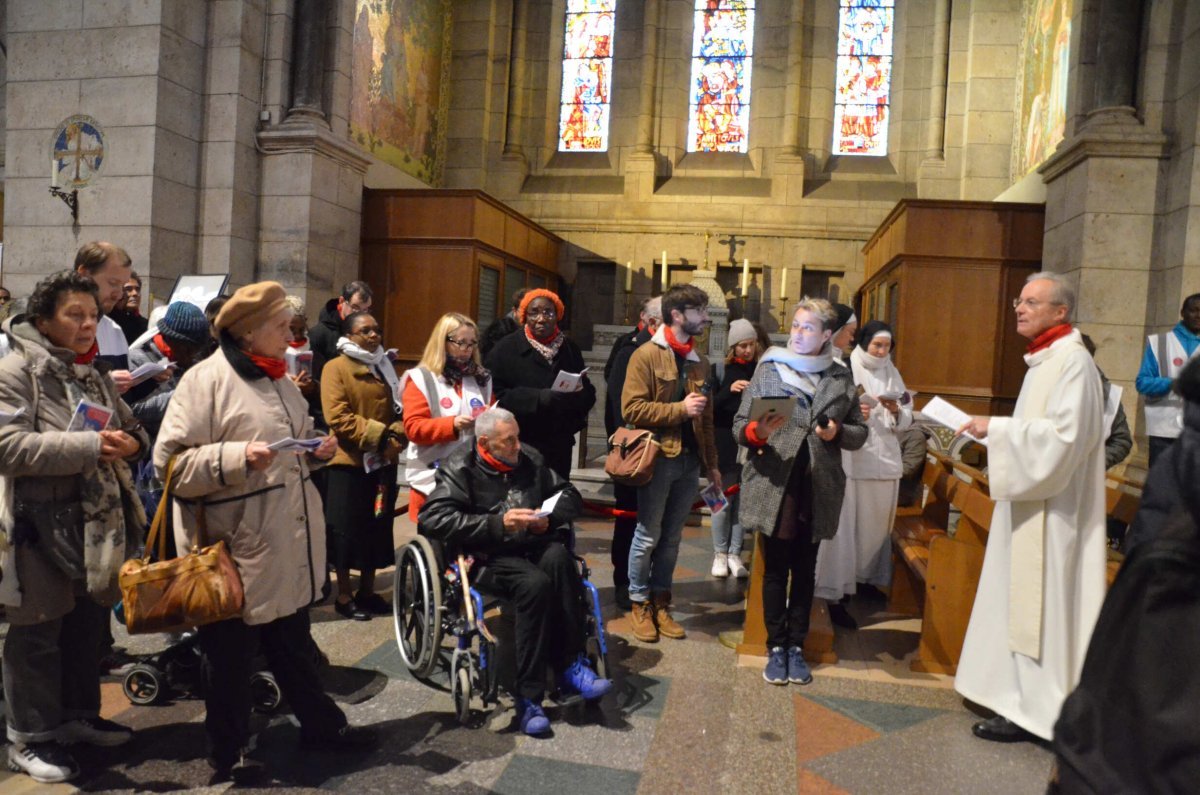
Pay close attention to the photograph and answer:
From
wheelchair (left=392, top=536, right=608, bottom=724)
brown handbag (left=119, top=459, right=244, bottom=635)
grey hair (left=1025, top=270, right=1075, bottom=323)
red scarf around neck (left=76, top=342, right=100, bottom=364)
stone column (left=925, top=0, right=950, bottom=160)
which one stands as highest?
stone column (left=925, top=0, right=950, bottom=160)

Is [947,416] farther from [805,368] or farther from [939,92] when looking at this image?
[939,92]

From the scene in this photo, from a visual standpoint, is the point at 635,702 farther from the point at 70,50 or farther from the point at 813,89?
the point at 813,89

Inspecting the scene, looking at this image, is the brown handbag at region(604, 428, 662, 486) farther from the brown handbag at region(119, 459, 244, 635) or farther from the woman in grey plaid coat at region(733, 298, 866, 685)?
the brown handbag at region(119, 459, 244, 635)

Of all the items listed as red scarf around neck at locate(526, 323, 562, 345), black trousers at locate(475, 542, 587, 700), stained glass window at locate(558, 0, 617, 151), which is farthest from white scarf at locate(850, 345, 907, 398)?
stained glass window at locate(558, 0, 617, 151)

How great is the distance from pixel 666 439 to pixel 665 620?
37.8 inches

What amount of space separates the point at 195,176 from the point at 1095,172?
8444mm

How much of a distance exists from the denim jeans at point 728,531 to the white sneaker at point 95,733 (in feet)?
11.9

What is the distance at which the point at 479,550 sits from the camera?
11.6 feet

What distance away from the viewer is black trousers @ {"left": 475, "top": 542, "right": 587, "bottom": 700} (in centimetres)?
330

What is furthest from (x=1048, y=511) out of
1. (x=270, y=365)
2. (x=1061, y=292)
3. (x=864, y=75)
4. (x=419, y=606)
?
(x=864, y=75)

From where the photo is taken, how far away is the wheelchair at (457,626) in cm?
329

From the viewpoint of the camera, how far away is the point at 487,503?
3.59m

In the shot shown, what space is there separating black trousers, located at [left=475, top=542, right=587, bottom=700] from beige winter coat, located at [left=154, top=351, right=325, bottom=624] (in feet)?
2.82

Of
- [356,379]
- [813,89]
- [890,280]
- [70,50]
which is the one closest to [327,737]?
[356,379]
